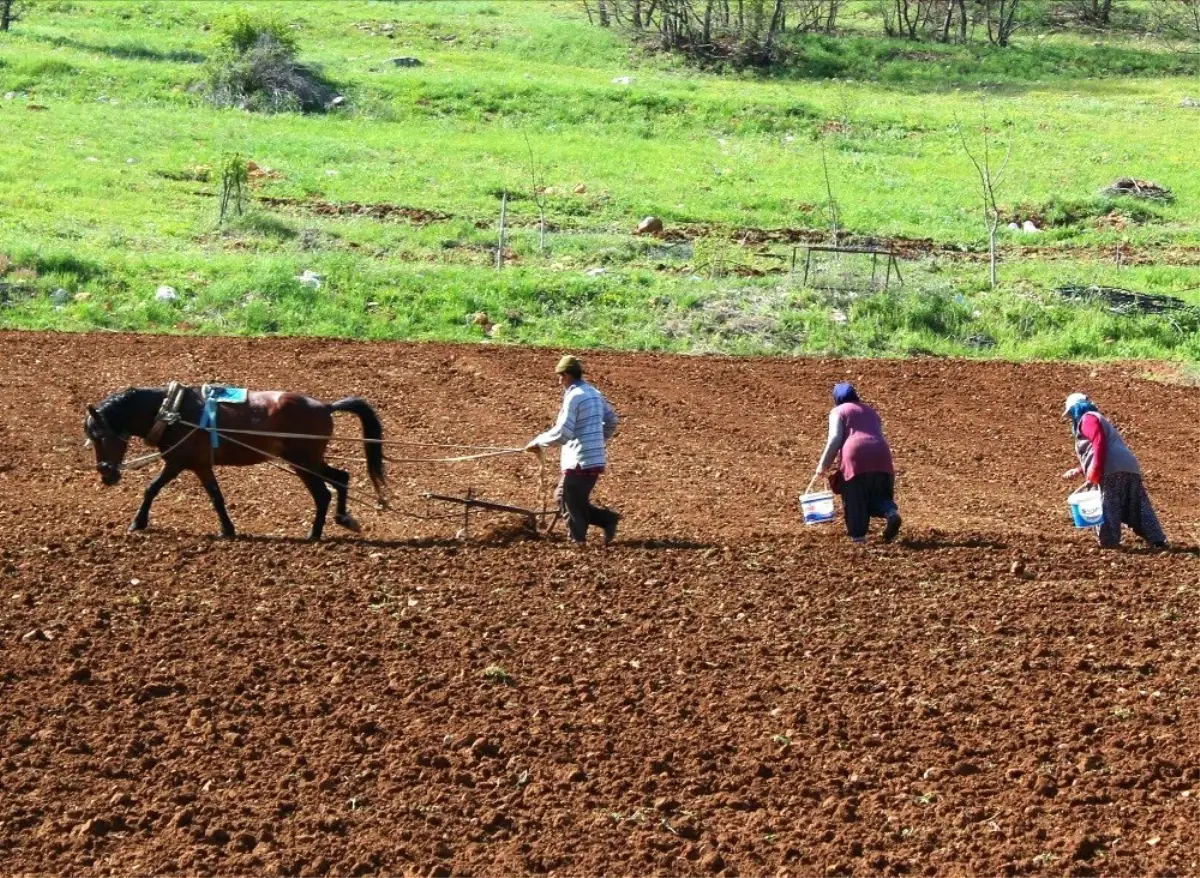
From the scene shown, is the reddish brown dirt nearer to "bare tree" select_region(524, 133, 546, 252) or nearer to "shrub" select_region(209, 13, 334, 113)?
"bare tree" select_region(524, 133, 546, 252)

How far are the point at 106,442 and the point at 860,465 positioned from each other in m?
5.84

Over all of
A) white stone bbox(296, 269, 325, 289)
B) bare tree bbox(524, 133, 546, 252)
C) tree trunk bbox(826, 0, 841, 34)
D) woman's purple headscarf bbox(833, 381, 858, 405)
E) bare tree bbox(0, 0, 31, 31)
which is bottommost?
bare tree bbox(524, 133, 546, 252)

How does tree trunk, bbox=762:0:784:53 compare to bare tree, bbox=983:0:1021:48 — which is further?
bare tree, bbox=983:0:1021:48

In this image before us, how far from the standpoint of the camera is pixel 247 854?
716 centimetres

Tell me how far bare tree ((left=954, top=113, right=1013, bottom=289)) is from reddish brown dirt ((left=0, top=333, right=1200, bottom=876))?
39.8ft

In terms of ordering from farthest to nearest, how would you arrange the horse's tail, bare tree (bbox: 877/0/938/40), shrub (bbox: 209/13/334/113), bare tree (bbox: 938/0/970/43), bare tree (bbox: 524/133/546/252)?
bare tree (bbox: 877/0/938/40), bare tree (bbox: 938/0/970/43), shrub (bbox: 209/13/334/113), bare tree (bbox: 524/133/546/252), the horse's tail

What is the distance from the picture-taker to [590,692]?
29.9 ft

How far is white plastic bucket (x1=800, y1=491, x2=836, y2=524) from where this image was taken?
1245cm

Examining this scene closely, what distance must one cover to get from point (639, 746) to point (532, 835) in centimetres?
112

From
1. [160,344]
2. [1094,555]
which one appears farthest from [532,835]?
[160,344]

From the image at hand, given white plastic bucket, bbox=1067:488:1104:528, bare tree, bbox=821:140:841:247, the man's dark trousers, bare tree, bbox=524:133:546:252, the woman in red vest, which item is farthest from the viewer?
bare tree, bbox=524:133:546:252

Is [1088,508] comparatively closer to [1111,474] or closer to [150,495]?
[1111,474]

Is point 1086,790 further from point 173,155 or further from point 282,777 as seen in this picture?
point 173,155

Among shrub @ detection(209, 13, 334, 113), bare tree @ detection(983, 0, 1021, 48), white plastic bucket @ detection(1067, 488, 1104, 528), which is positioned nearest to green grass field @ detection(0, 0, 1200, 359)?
shrub @ detection(209, 13, 334, 113)
